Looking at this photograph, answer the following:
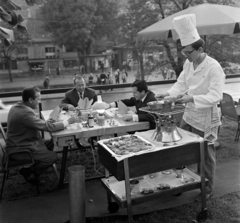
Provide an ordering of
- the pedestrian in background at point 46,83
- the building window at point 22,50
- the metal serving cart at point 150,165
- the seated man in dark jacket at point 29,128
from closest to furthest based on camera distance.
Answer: the metal serving cart at point 150,165, the seated man in dark jacket at point 29,128, the building window at point 22,50, the pedestrian in background at point 46,83

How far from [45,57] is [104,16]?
5.82 metres

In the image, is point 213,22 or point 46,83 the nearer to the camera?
point 213,22

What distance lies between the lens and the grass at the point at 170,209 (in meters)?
2.85

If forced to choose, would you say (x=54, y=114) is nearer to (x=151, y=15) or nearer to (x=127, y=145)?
(x=127, y=145)

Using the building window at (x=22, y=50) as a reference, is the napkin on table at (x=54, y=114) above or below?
below

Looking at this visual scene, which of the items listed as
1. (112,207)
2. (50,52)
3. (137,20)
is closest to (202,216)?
(112,207)

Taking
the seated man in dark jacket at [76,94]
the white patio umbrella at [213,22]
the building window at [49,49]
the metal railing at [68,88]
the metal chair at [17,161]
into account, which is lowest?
the metal chair at [17,161]

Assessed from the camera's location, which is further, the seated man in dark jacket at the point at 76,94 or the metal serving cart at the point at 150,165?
the seated man in dark jacket at the point at 76,94

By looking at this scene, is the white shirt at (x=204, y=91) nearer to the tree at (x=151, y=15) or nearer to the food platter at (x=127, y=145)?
the food platter at (x=127, y=145)

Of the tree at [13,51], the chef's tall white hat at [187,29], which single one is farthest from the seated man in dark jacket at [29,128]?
the tree at [13,51]

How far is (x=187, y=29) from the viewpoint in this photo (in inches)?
111

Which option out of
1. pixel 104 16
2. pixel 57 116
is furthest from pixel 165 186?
pixel 104 16

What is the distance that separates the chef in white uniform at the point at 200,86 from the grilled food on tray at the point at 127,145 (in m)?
0.53

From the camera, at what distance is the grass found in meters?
2.85
